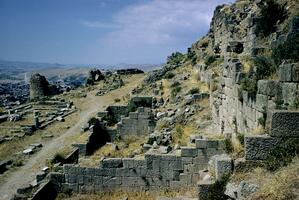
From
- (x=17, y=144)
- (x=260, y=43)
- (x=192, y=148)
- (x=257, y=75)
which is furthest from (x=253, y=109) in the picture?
(x=17, y=144)

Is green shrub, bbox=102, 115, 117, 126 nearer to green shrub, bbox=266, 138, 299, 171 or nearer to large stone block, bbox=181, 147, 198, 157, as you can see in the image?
large stone block, bbox=181, 147, 198, 157

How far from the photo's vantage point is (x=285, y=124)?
8.26 m

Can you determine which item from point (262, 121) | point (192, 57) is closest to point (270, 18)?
point (262, 121)

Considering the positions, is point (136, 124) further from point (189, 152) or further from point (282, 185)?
point (282, 185)

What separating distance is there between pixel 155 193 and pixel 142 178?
64 centimetres

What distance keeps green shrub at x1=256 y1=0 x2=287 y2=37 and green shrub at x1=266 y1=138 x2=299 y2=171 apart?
13.3 m

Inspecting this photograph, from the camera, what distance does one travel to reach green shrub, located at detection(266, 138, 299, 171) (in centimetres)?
814

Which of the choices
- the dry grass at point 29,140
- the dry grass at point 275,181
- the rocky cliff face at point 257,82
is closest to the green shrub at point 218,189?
the dry grass at point 275,181

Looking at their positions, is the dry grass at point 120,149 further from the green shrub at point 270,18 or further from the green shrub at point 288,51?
the green shrub at point 270,18

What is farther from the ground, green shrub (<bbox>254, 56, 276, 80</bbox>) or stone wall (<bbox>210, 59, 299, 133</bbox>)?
green shrub (<bbox>254, 56, 276, 80</bbox>)

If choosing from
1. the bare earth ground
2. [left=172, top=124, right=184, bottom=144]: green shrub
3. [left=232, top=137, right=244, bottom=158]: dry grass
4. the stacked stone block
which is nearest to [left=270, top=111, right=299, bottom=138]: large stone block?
the stacked stone block

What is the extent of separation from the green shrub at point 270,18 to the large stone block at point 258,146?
13268 millimetres

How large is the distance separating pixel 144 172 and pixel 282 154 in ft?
18.6

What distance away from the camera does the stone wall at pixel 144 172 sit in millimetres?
12609
